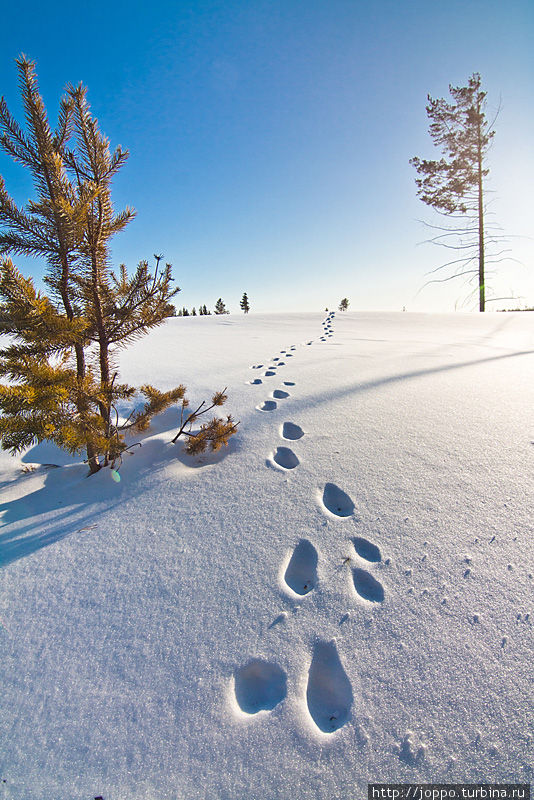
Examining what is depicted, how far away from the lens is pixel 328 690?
0.88 metres

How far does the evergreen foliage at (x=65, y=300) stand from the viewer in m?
1.21

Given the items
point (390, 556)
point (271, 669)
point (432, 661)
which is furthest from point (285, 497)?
point (432, 661)

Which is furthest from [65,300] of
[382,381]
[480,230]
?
[480,230]

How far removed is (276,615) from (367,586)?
1.05ft

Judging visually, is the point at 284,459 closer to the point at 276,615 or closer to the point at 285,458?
the point at 285,458

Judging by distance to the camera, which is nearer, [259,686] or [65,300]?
[259,686]

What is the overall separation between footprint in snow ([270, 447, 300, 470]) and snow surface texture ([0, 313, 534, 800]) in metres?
0.01

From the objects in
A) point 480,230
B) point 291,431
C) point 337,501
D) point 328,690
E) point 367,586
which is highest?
point 480,230

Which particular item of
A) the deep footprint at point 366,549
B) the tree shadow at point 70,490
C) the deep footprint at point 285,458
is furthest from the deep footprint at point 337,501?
the tree shadow at point 70,490

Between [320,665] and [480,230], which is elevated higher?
[480,230]

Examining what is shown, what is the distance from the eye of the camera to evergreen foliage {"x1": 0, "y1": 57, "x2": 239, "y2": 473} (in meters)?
1.21

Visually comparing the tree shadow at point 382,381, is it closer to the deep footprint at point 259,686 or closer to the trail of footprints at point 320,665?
the trail of footprints at point 320,665

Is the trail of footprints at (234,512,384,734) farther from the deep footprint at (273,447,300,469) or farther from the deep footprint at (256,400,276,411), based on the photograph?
the deep footprint at (256,400,276,411)

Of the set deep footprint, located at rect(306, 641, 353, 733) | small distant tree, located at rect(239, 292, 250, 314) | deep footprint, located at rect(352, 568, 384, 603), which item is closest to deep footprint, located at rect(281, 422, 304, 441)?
deep footprint, located at rect(352, 568, 384, 603)
